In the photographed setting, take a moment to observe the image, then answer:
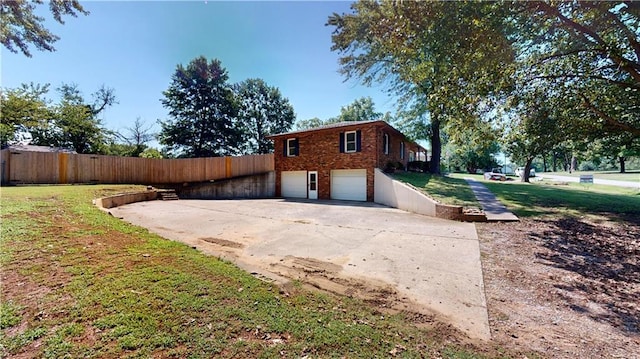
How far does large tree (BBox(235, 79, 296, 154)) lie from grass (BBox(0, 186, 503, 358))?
31.2m

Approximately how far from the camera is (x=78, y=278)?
120 inches

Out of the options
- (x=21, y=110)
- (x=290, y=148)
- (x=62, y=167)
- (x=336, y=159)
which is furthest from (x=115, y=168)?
(x=336, y=159)

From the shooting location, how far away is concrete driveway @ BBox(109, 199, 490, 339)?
130 inches

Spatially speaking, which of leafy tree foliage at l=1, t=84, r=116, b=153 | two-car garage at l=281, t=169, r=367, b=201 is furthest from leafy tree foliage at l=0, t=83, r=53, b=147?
two-car garage at l=281, t=169, r=367, b=201

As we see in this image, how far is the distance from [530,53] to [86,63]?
1930 cm

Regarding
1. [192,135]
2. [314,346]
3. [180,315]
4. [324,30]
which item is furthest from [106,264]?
[192,135]

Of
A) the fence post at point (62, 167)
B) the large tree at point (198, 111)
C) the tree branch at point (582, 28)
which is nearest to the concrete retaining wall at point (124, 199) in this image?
the fence post at point (62, 167)

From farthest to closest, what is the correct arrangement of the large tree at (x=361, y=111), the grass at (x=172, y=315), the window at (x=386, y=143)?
the large tree at (x=361, y=111) < the window at (x=386, y=143) < the grass at (x=172, y=315)

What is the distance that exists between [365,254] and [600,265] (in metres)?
4.21

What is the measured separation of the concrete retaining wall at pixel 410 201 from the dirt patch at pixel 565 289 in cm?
152

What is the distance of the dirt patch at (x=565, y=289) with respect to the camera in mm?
2533

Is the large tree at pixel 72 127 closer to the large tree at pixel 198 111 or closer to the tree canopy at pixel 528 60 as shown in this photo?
A: the large tree at pixel 198 111

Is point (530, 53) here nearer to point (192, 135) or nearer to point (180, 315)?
point (180, 315)

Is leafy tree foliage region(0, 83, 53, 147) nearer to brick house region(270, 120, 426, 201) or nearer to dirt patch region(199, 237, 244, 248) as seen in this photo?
brick house region(270, 120, 426, 201)
